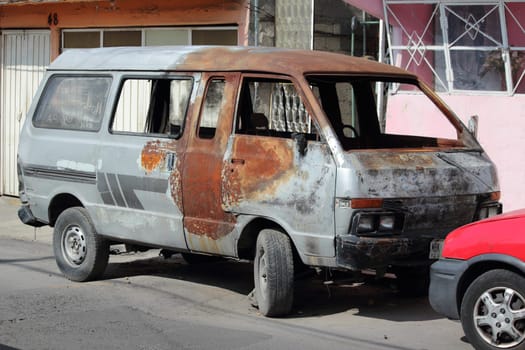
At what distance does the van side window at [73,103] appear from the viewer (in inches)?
362

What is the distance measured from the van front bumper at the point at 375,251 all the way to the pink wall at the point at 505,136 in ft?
11.7

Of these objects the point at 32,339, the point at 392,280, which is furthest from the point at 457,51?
the point at 32,339

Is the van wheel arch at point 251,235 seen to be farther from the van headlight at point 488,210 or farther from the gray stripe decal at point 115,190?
the van headlight at point 488,210

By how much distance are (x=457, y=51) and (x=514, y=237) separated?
5185 millimetres

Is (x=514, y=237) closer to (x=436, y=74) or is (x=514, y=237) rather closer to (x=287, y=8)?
(x=436, y=74)

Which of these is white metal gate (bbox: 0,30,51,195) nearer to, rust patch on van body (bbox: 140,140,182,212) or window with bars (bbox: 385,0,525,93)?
window with bars (bbox: 385,0,525,93)

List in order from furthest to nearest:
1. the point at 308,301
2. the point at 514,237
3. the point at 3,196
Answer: the point at 3,196 < the point at 308,301 < the point at 514,237

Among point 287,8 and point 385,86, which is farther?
point 287,8

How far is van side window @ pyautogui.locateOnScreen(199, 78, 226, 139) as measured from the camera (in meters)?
8.25

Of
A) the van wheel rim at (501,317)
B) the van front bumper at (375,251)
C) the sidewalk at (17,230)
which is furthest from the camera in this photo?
the sidewalk at (17,230)

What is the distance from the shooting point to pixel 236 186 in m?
7.88

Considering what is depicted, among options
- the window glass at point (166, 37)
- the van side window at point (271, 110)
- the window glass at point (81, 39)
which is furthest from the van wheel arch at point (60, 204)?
the window glass at point (81, 39)

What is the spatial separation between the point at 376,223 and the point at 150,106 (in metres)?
2.99

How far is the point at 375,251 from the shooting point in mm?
7203
